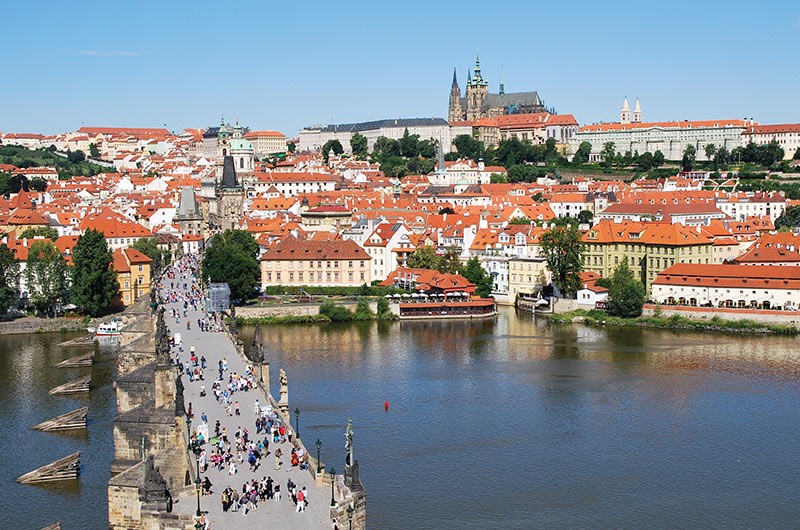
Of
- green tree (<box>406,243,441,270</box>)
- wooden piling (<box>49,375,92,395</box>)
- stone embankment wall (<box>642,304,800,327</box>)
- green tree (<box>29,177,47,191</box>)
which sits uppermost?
green tree (<box>29,177,47,191</box>)

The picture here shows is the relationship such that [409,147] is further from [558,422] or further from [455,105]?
[558,422]

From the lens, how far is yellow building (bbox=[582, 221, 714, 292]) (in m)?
48.9

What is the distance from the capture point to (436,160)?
365 feet

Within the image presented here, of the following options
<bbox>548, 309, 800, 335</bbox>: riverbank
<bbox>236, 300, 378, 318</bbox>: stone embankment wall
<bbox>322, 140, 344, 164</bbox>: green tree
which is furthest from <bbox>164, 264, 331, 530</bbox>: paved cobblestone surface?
<bbox>322, 140, 344, 164</bbox>: green tree

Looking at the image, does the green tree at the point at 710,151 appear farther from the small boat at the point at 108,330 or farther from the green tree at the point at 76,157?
the small boat at the point at 108,330

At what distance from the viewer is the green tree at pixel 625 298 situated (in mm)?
44406

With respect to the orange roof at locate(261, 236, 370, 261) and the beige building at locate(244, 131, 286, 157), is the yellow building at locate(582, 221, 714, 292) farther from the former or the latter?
the beige building at locate(244, 131, 286, 157)

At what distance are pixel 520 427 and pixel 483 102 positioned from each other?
118 meters

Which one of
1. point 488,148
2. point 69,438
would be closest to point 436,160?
point 488,148

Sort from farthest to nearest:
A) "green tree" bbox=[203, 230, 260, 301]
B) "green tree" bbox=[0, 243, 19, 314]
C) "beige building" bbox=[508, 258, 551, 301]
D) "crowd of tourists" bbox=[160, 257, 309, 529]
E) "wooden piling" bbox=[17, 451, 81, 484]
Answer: "beige building" bbox=[508, 258, 551, 301]
"green tree" bbox=[203, 230, 260, 301]
"green tree" bbox=[0, 243, 19, 314]
"wooden piling" bbox=[17, 451, 81, 484]
"crowd of tourists" bbox=[160, 257, 309, 529]

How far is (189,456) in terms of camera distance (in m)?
19.1

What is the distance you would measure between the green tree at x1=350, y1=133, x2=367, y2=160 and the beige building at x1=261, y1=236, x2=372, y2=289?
71.8 meters

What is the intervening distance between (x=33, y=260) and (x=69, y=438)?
836 inches

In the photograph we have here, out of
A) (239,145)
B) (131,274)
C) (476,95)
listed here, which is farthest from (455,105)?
(131,274)
